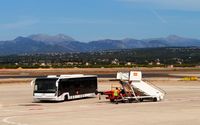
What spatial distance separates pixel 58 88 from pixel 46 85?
1.14 m

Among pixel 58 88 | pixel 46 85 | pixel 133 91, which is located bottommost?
pixel 133 91

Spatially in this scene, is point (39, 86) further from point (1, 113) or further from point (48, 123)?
point (48, 123)

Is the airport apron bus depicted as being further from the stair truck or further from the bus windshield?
the stair truck

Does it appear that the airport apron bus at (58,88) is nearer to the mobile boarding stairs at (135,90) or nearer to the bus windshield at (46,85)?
the bus windshield at (46,85)

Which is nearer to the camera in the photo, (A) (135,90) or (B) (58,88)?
(A) (135,90)

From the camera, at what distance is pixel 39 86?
49.8 meters

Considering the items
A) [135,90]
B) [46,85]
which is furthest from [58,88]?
[135,90]

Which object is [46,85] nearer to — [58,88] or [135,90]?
[58,88]

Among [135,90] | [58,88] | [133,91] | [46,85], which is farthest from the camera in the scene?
[46,85]

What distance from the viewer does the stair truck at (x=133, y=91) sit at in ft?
157

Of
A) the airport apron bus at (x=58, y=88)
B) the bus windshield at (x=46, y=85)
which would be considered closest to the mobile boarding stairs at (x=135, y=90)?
the airport apron bus at (x=58, y=88)

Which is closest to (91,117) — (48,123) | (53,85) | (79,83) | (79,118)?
(79,118)

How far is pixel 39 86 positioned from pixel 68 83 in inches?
107

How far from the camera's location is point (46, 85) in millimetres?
49312
